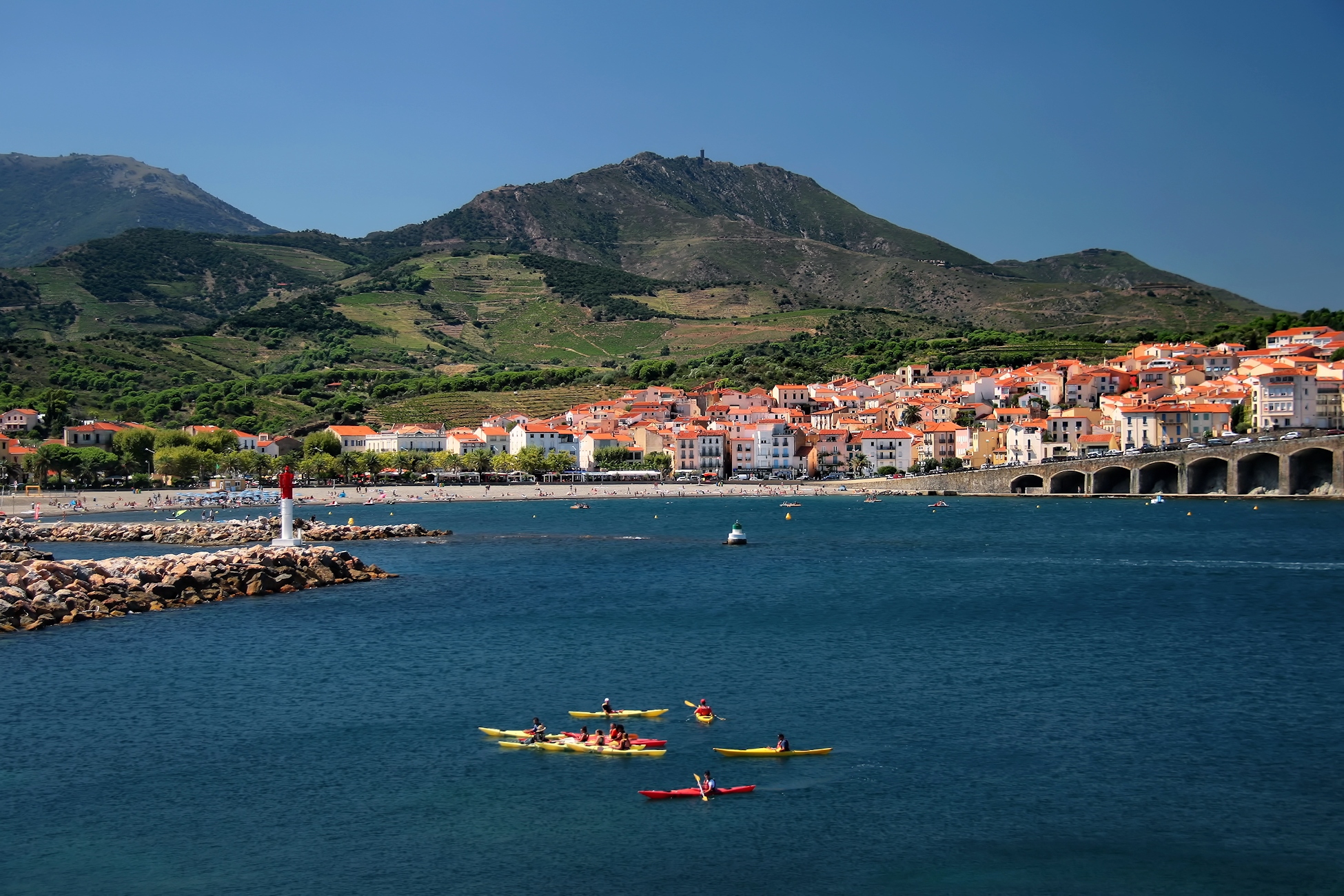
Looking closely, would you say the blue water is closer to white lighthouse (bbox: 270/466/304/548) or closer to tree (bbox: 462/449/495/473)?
white lighthouse (bbox: 270/466/304/548)

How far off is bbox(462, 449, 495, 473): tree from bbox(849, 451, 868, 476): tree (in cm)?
3341

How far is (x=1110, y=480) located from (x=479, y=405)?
72.1 m

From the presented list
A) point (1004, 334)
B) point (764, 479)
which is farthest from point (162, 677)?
point (1004, 334)

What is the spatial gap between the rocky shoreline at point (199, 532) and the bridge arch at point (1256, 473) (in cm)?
5492

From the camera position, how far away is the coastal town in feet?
329

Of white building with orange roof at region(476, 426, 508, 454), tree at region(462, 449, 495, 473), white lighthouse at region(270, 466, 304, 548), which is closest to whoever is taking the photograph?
white lighthouse at region(270, 466, 304, 548)

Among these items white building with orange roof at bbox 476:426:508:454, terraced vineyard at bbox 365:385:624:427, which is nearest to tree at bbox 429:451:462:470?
white building with orange roof at bbox 476:426:508:454

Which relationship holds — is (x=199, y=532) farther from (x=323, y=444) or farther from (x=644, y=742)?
(x=323, y=444)

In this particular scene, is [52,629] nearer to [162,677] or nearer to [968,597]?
[162,677]

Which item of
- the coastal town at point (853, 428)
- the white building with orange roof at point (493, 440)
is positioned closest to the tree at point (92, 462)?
the coastal town at point (853, 428)

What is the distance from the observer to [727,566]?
2128 inches

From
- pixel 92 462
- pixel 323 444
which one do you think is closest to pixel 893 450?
pixel 323 444

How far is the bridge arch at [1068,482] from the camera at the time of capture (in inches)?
3775

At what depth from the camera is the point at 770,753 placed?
22859 mm
